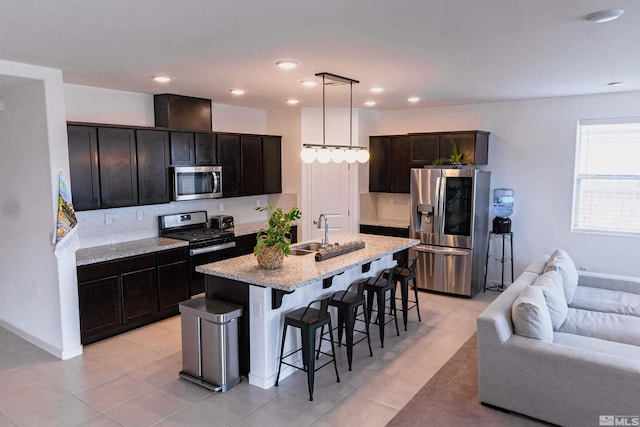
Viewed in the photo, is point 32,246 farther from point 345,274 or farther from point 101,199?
point 345,274

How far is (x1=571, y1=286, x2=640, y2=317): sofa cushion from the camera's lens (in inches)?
164

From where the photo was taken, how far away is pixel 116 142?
4.80 metres

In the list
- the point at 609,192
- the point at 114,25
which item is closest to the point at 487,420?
the point at 114,25

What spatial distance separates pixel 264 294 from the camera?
11.7ft

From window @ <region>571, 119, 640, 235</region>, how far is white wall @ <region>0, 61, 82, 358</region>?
615 centimetres

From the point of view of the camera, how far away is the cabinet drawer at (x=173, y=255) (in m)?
4.99

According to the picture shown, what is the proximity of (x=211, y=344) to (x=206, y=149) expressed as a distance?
3005 millimetres

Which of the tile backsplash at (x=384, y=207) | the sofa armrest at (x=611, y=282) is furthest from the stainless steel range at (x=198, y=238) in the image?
the sofa armrest at (x=611, y=282)

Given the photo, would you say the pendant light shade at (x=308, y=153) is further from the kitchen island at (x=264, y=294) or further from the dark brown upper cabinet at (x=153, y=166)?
the dark brown upper cabinet at (x=153, y=166)

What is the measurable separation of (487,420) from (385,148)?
4.62 metres

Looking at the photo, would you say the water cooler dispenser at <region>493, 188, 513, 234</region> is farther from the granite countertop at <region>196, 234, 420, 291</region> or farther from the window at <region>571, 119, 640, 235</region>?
the granite countertop at <region>196, 234, 420, 291</region>

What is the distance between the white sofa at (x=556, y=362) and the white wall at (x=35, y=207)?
12.4ft

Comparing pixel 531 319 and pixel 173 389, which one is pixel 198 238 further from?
pixel 531 319

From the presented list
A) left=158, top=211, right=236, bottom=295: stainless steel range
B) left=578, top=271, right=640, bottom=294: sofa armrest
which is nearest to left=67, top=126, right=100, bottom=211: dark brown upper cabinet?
left=158, top=211, right=236, bottom=295: stainless steel range
